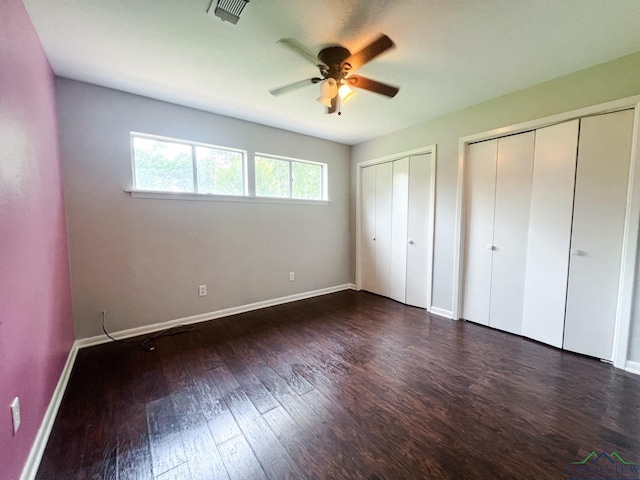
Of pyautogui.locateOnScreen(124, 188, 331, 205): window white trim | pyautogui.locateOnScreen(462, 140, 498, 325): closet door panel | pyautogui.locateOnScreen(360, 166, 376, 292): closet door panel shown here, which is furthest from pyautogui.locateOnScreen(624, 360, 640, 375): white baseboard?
pyautogui.locateOnScreen(124, 188, 331, 205): window white trim

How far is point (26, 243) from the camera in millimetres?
1354

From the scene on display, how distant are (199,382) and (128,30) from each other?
255 centimetres

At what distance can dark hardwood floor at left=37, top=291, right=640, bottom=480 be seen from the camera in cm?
126

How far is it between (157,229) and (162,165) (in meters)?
0.72

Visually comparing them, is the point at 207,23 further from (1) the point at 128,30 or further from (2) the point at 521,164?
(2) the point at 521,164

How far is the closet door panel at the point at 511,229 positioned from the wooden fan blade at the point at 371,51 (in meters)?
1.87

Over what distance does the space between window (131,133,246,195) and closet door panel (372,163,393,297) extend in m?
2.08

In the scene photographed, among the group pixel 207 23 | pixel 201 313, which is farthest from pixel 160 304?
pixel 207 23

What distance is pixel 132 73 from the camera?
7.09 feet

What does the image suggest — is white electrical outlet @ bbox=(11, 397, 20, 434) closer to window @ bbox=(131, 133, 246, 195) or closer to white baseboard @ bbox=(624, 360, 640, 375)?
window @ bbox=(131, 133, 246, 195)

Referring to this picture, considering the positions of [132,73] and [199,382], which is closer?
[199,382]

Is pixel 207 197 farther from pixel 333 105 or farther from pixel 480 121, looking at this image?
pixel 480 121

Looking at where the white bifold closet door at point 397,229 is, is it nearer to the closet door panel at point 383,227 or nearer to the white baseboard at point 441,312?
the closet door panel at point 383,227

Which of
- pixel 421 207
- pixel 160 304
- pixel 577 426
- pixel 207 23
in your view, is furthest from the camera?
pixel 421 207
